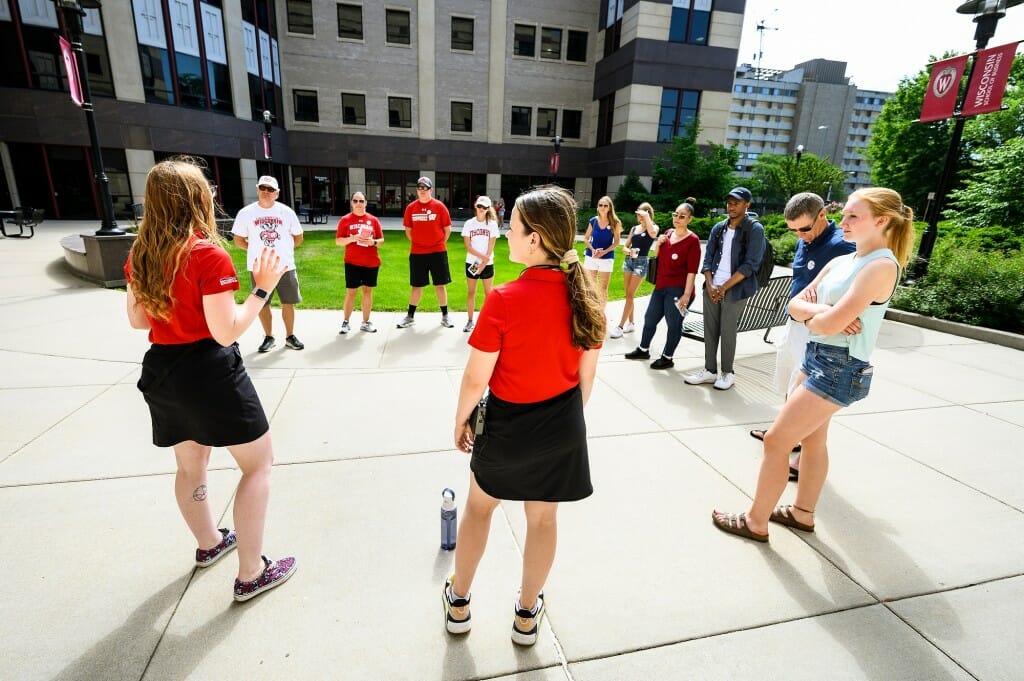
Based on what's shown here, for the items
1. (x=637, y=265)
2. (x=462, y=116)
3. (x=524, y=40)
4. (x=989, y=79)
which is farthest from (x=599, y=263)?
(x=524, y=40)

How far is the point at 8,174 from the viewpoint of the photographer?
1997cm

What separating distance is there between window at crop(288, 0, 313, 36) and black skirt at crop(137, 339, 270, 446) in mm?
32402

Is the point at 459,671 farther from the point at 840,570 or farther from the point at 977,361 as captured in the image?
the point at 977,361

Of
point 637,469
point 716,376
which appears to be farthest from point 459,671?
point 716,376

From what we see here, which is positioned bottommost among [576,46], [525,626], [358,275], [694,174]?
[525,626]

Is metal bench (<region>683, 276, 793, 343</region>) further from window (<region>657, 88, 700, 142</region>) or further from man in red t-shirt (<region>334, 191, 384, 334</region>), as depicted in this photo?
window (<region>657, 88, 700, 142</region>)

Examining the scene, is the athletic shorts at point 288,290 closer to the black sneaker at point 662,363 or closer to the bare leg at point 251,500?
the bare leg at point 251,500

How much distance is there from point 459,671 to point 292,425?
291 centimetres

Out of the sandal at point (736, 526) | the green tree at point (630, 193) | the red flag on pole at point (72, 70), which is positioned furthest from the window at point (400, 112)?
the sandal at point (736, 526)

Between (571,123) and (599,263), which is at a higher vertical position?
(571,123)

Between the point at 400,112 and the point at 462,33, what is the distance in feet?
19.3

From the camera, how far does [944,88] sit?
9445 millimetres

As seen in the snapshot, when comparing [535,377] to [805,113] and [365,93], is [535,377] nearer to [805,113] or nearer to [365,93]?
[365,93]

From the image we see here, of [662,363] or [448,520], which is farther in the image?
[662,363]
